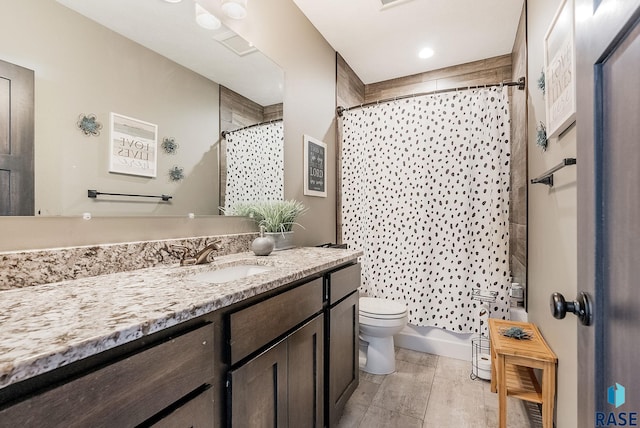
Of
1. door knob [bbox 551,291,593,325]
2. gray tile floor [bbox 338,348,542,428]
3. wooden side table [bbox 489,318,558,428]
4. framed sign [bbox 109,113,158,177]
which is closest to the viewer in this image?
door knob [bbox 551,291,593,325]

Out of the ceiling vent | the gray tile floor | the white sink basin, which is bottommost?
the gray tile floor

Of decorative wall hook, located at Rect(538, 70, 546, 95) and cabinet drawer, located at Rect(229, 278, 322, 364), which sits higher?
A: decorative wall hook, located at Rect(538, 70, 546, 95)

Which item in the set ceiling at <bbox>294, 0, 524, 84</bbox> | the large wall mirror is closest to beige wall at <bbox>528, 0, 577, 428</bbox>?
ceiling at <bbox>294, 0, 524, 84</bbox>

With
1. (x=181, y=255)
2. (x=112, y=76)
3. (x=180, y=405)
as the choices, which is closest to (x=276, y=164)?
(x=181, y=255)

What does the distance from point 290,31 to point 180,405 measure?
2320 millimetres

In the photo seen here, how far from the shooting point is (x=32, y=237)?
3.14 ft

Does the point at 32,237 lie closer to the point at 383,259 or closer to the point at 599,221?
the point at 599,221

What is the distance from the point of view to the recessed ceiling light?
2758 millimetres

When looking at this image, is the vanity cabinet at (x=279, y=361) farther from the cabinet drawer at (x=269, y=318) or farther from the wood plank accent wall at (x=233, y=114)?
the wood plank accent wall at (x=233, y=114)

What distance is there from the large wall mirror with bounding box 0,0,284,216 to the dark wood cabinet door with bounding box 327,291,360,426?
90 centimetres

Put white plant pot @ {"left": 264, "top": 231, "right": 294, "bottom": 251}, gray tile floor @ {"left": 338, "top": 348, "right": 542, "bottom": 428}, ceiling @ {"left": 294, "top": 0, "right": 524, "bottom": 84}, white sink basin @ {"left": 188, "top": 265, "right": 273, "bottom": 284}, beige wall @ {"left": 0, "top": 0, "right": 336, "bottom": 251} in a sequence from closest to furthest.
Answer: beige wall @ {"left": 0, "top": 0, "right": 336, "bottom": 251} < white sink basin @ {"left": 188, "top": 265, "right": 273, "bottom": 284} < gray tile floor @ {"left": 338, "top": 348, "right": 542, "bottom": 428} < white plant pot @ {"left": 264, "top": 231, "right": 294, "bottom": 251} < ceiling @ {"left": 294, "top": 0, "right": 524, "bottom": 84}

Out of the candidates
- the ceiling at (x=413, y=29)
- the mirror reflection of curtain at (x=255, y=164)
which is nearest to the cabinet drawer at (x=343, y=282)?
the mirror reflection of curtain at (x=255, y=164)

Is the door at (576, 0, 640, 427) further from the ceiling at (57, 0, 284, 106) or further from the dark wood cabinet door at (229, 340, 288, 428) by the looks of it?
the ceiling at (57, 0, 284, 106)

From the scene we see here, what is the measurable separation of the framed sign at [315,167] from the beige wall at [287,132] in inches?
2.5
